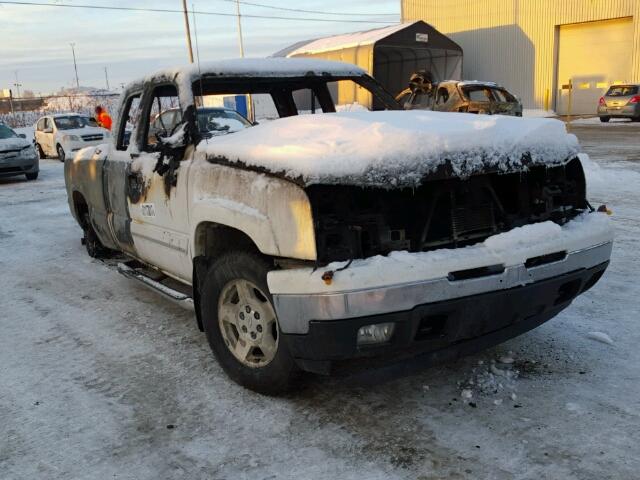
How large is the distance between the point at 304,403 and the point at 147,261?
2020 mm

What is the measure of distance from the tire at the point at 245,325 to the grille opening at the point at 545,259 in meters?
1.25

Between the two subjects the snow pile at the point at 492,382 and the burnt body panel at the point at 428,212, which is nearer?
the burnt body panel at the point at 428,212

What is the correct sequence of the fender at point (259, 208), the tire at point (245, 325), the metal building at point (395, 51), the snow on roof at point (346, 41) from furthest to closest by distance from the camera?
1. the snow on roof at point (346, 41)
2. the metal building at point (395, 51)
3. the tire at point (245, 325)
4. the fender at point (259, 208)

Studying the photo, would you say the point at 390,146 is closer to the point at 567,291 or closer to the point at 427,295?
the point at 427,295

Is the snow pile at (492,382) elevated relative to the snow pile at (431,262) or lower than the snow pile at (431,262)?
lower

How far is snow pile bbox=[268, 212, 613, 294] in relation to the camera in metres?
2.61

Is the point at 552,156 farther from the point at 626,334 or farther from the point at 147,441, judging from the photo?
the point at 147,441

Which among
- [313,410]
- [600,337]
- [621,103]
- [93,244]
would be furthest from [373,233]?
[621,103]

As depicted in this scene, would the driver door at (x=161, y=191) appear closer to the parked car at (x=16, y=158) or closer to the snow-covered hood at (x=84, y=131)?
the parked car at (x=16, y=158)

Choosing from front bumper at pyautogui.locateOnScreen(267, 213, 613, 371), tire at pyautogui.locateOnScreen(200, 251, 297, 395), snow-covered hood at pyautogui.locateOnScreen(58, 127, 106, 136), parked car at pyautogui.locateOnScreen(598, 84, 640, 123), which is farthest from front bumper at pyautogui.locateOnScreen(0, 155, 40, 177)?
parked car at pyautogui.locateOnScreen(598, 84, 640, 123)

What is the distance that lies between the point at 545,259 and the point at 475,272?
449 mm

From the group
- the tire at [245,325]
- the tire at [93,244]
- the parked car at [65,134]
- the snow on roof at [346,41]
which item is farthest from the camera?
the snow on roof at [346,41]

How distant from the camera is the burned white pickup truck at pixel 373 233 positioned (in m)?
2.67

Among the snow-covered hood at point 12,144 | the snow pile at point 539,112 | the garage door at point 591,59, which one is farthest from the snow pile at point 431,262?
the snow pile at point 539,112
